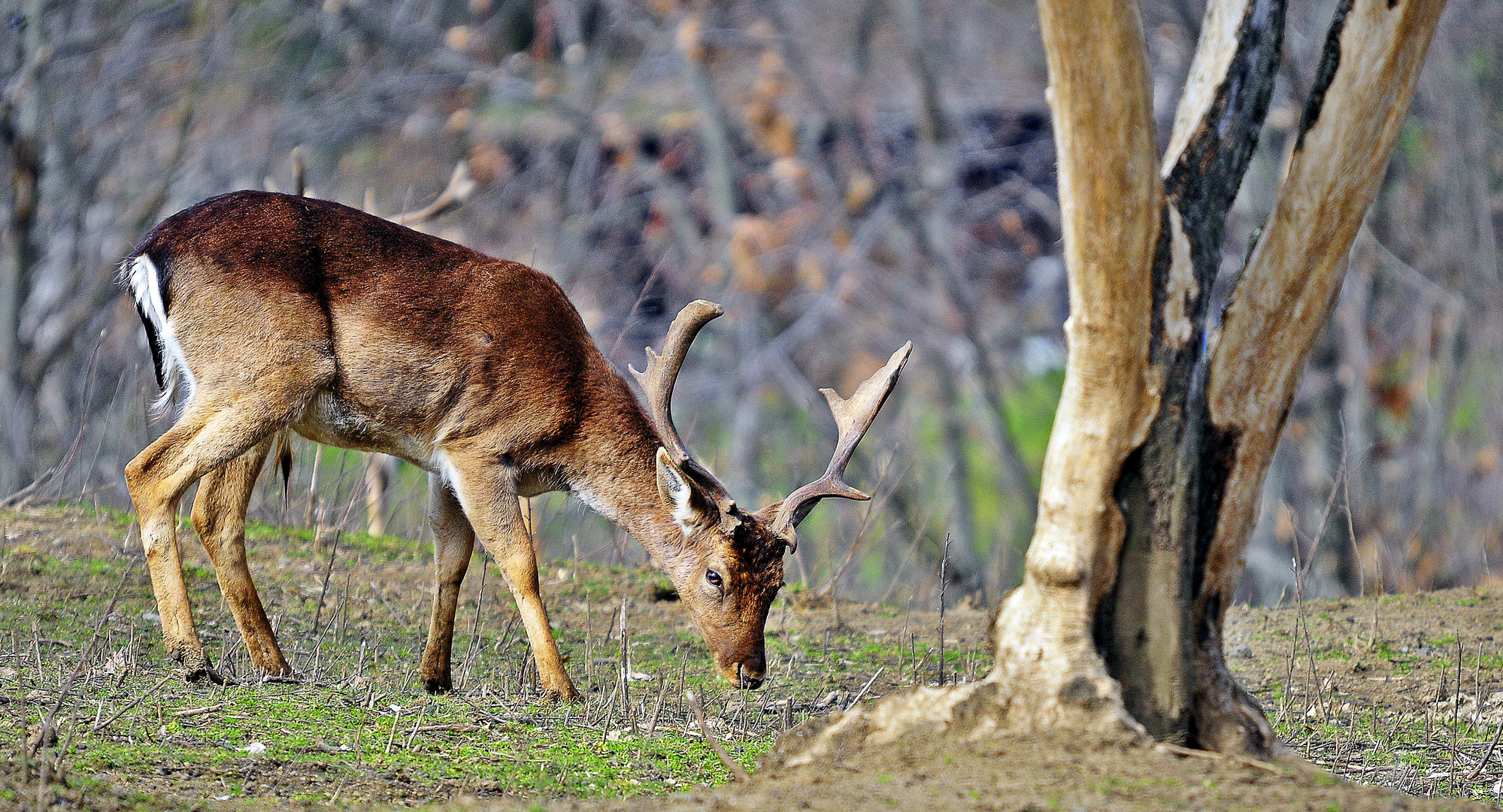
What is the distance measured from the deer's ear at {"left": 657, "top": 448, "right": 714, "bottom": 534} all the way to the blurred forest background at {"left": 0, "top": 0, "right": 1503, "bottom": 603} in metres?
4.43

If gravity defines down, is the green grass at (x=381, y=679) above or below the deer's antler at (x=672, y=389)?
below

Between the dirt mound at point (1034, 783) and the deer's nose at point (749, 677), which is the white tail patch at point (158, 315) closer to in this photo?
the deer's nose at point (749, 677)

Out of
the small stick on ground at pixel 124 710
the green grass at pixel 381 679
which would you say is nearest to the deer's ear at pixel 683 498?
the green grass at pixel 381 679

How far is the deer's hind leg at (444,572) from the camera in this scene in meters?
6.47

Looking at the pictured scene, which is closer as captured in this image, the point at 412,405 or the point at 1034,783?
the point at 1034,783

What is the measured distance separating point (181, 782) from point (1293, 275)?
11.2 ft

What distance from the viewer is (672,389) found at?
6668 mm

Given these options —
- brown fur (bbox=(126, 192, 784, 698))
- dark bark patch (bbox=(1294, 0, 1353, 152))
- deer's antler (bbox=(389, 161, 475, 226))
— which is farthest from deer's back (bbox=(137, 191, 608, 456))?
dark bark patch (bbox=(1294, 0, 1353, 152))

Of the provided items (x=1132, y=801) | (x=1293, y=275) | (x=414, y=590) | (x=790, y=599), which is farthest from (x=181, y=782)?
(x=790, y=599)

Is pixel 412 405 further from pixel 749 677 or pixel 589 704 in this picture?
pixel 749 677

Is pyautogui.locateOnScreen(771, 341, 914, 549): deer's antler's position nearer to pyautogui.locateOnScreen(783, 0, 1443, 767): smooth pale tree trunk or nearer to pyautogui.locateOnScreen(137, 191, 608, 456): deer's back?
pyautogui.locateOnScreen(137, 191, 608, 456): deer's back

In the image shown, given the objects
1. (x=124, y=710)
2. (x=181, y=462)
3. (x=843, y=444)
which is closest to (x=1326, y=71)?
(x=843, y=444)

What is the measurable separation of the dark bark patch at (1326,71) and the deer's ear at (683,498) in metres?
3.36

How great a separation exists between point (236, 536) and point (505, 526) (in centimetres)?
119
